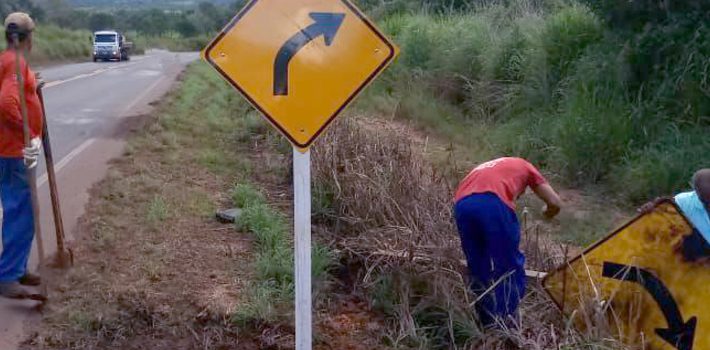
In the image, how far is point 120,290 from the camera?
5430 millimetres

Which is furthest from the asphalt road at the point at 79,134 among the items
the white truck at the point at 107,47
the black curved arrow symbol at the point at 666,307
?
the white truck at the point at 107,47

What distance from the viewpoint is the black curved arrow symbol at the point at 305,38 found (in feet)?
12.4

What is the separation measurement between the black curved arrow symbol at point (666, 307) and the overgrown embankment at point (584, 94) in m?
4.65

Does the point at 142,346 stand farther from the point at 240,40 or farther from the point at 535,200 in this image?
the point at 535,200

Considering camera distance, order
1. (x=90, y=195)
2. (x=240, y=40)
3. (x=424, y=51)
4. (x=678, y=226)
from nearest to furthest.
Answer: (x=240, y=40)
(x=678, y=226)
(x=90, y=195)
(x=424, y=51)

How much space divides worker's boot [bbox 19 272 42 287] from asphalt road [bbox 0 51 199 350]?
0.71 feet

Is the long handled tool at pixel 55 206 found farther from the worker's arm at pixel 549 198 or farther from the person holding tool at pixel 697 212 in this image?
the person holding tool at pixel 697 212

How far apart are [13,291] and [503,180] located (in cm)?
303

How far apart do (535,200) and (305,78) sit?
229 inches

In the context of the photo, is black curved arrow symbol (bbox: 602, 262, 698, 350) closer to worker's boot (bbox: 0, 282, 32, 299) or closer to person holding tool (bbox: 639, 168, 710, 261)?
person holding tool (bbox: 639, 168, 710, 261)

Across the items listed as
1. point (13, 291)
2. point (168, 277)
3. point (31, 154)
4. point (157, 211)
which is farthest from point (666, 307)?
point (157, 211)

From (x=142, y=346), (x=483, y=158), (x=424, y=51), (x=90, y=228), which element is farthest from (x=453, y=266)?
(x=424, y=51)

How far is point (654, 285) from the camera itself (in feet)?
15.0

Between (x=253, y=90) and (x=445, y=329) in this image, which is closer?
(x=253, y=90)
